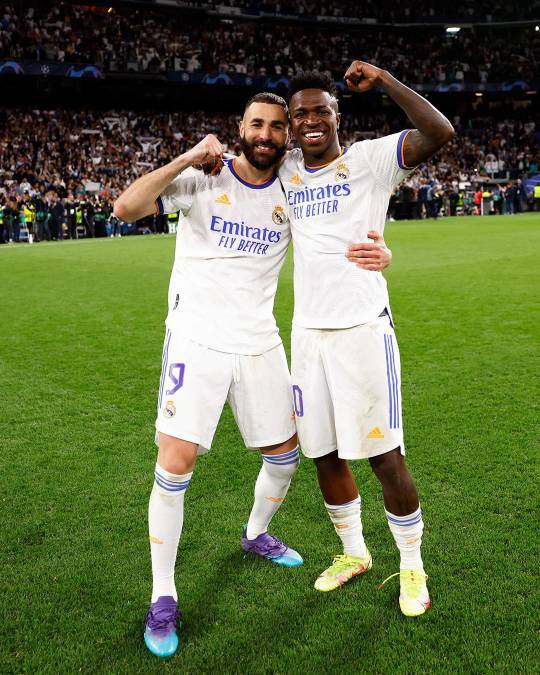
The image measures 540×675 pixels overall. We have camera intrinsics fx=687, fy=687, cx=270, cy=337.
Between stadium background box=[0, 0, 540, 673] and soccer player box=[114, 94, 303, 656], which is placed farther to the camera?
soccer player box=[114, 94, 303, 656]

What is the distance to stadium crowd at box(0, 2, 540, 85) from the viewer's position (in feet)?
114

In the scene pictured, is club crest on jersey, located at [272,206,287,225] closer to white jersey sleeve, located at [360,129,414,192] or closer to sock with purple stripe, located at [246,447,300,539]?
white jersey sleeve, located at [360,129,414,192]

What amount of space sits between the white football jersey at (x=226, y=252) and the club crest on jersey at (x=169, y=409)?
0.30 meters

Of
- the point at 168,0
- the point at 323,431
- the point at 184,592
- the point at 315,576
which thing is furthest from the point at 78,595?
Result: the point at 168,0

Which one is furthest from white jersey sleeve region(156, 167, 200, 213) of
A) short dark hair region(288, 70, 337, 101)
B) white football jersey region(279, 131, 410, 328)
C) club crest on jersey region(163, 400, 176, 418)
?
club crest on jersey region(163, 400, 176, 418)

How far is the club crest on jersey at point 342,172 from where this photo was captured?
3000 millimetres

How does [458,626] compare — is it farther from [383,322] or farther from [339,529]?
[383,322]

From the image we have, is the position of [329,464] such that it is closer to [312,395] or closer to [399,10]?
[312,395]

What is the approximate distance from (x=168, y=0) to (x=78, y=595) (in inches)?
1609

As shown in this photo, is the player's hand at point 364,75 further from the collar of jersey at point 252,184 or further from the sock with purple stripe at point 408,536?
the sock with purple stripe at point 408,536

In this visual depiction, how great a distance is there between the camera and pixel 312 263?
3.04m

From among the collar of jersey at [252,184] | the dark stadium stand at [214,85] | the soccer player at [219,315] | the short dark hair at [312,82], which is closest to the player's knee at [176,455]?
the soccer player at [219,315]

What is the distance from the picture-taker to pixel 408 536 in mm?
3090

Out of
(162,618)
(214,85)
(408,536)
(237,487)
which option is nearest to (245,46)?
(214,85)
